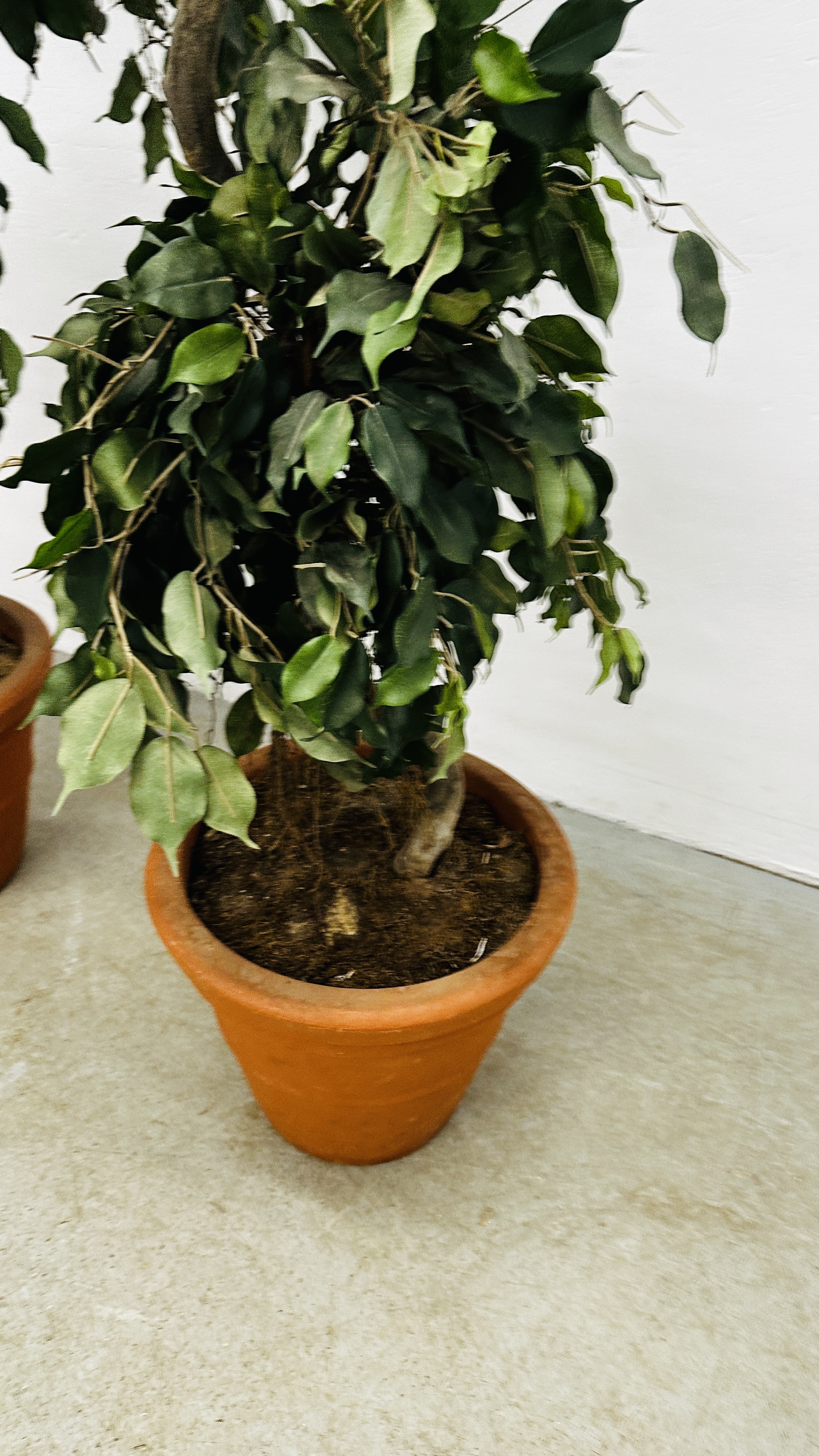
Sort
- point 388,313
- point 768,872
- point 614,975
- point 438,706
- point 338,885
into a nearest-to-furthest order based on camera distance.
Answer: point 388,313
point 438,706
point 338,885
point 614,975
point 768,872

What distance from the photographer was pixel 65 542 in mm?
718

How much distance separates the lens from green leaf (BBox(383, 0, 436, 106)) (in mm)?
551

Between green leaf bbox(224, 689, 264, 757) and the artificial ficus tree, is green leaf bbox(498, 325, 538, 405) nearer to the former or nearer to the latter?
the artificial ficus tree

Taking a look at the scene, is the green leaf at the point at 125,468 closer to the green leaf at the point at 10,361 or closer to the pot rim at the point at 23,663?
the green leaf at the point at 10,361

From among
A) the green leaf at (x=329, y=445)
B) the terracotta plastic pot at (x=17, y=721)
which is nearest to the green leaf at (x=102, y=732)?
the green leaf at (x=329, y=445)

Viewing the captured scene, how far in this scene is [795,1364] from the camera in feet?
3.33

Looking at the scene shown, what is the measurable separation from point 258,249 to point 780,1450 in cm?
109

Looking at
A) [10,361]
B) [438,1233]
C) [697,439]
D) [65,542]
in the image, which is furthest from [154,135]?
[438,1233]

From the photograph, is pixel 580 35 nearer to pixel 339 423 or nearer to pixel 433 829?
pixel 339 423

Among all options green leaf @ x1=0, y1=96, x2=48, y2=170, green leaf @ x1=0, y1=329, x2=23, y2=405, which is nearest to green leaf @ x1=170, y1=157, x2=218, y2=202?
green leaf @ x1=0, y1=96, x2=48, y2=170

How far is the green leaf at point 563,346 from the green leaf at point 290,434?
175 millimetres

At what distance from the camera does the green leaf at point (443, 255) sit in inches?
23.1

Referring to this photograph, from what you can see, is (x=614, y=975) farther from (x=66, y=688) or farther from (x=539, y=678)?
(x=66, y=688)

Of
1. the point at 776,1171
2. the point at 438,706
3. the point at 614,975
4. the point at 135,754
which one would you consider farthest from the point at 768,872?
the point at 135,754
